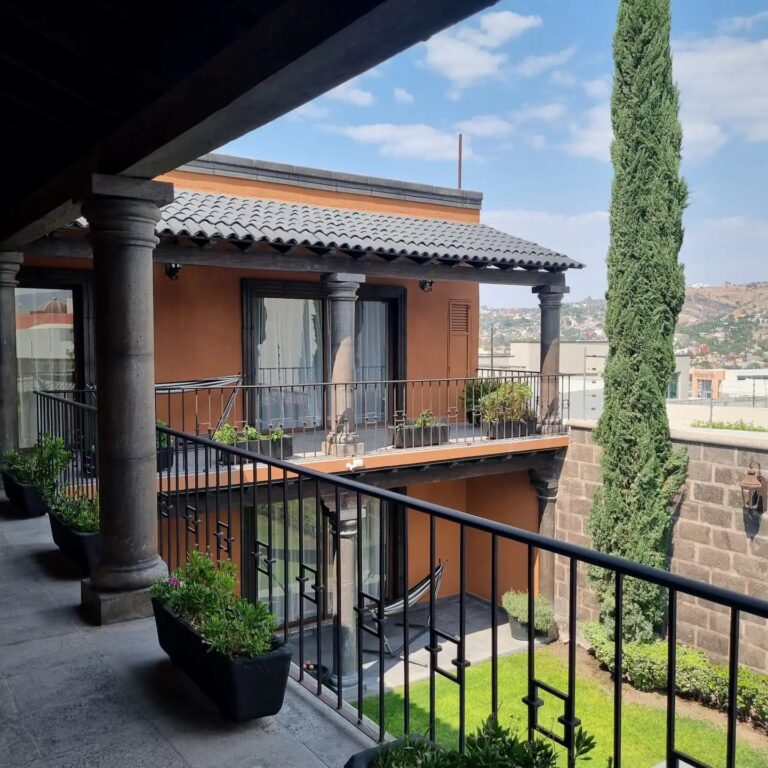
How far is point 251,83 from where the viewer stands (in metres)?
2.23

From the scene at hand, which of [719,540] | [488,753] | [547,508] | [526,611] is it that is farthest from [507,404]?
[488,753]

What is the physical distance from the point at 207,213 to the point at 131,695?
22.2 ft

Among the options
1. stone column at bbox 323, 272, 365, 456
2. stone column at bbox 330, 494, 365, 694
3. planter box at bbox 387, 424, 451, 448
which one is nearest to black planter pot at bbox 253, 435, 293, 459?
stone column at bbox 323, 272, 365, 456

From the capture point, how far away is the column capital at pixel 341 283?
350 inches

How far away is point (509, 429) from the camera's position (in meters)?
10.3

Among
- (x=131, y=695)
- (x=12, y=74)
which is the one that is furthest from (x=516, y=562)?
(x=12, y=74)

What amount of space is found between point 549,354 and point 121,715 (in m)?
9.09

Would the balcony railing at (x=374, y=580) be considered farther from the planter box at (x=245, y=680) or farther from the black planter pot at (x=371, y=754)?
the planter box at (x=245, y=680)

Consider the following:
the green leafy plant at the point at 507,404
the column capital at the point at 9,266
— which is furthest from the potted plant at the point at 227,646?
the green leafy plant at the point at 507,404

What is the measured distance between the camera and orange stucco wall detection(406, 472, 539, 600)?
11.5 meters

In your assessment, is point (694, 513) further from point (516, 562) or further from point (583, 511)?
point (516, 562)

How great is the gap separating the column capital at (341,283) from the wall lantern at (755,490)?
17.0ft

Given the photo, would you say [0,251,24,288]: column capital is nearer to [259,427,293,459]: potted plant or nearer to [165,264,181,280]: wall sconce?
[165,264,181,280]: wall sconce

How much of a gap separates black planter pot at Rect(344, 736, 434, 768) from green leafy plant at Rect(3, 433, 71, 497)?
167 inches
